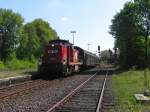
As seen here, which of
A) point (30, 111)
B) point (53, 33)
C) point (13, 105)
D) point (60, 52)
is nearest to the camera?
point (30, 111)

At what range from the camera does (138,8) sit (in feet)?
241

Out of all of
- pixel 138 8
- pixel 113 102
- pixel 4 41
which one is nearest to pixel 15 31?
pixel 4 41

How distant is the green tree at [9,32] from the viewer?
94.1 metres

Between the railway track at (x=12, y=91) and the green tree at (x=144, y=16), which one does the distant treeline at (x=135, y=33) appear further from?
the railway track at (x=12, y=91)

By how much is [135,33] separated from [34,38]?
51.3 m

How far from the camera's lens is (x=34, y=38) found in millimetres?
117812

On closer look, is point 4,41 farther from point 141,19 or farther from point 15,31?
point 141,19

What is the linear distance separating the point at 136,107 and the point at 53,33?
123 meters

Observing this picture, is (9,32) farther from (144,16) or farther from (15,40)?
(144,16)

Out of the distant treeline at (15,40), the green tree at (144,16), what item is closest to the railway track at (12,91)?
the green tree at (144,16)

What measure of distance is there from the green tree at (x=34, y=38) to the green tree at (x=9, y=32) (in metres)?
4.05

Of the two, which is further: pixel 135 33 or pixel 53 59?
pixel 135 33

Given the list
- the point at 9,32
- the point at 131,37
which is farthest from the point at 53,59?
the point at 9,32

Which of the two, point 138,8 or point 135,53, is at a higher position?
point 138,8
